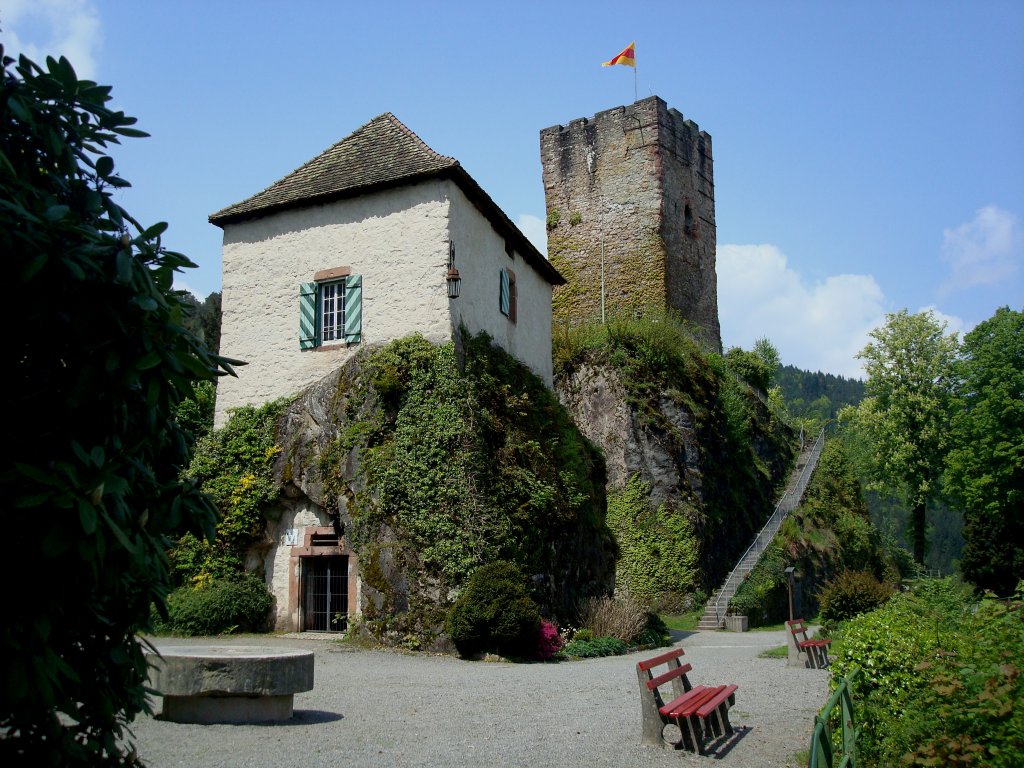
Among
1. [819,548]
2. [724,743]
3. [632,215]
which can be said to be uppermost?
[632,215]

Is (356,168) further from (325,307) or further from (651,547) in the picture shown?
(651,547)

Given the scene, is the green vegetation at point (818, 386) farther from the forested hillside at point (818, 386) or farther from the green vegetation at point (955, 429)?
the green vegetation at point (955, 429)

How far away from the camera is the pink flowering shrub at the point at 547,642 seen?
1476 centimetres

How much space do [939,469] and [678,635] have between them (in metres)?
21.6

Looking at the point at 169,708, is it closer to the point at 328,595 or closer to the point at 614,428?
the point at 328,595

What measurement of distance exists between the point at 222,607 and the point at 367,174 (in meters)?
9.00

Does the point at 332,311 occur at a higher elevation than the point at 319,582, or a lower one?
higher

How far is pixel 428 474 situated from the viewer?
1589 cm

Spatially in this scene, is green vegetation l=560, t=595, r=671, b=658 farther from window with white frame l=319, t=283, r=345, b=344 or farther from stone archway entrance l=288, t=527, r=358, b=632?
window with white frame l=319, t=283, r=345, b=344

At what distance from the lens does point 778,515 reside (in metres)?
33.3

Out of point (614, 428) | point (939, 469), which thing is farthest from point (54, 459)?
point (939, 469)

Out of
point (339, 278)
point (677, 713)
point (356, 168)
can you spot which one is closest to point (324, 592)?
point (339, 278)

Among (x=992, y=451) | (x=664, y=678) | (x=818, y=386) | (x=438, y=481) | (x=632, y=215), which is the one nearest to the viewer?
(x=664, y=678)

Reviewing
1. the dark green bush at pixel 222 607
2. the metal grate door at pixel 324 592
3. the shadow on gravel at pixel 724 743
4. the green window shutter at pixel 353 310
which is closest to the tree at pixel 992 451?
the green window shutter at pixel 353 310
